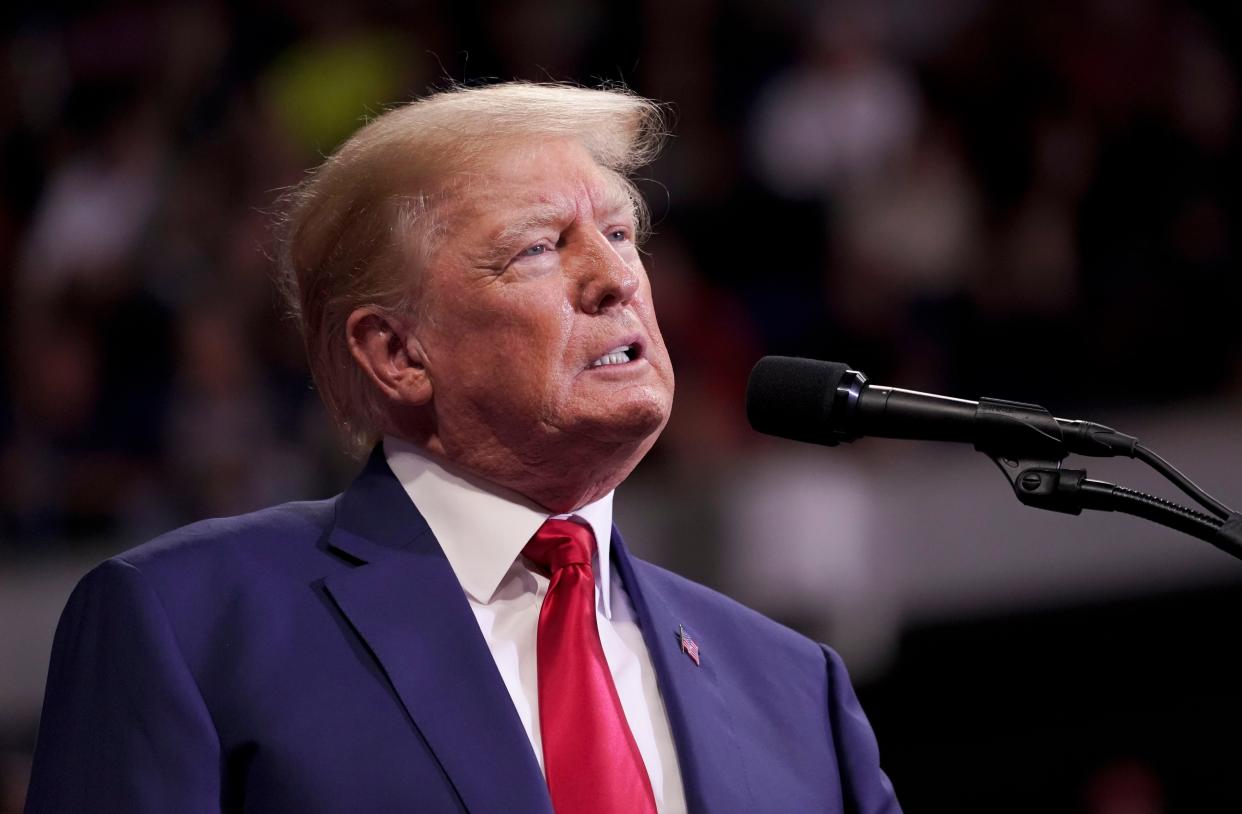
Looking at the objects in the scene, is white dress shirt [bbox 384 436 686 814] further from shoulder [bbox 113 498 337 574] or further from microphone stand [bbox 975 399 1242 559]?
microphone stand [bbox 975 399 1242 559]

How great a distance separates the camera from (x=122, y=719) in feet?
5.62

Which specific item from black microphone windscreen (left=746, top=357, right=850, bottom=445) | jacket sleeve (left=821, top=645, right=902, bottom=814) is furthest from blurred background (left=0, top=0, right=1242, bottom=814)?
black microphone windscreen (left=746, top=357, right=850, bottom=445)

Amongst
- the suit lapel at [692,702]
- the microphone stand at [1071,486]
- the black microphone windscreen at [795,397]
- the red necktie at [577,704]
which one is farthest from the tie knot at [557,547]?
the microphone stand at [1071,486]

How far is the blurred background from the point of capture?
4.71 meters

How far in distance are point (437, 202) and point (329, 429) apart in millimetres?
A: 2922

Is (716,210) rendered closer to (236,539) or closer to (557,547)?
(557,547)

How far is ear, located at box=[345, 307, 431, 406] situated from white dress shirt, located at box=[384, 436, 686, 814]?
0.24 ft

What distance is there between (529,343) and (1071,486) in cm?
62

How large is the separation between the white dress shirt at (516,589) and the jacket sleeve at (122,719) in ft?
1.07

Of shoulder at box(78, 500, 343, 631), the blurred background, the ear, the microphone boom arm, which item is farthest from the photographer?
the blurred background

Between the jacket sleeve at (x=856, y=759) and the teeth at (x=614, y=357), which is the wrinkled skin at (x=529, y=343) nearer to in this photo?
the teeth at (x=614, y=357)

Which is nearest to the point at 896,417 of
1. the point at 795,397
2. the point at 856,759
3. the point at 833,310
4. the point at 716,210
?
the point at 795,397

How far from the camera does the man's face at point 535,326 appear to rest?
76.5 inches

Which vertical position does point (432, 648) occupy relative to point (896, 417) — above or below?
below
